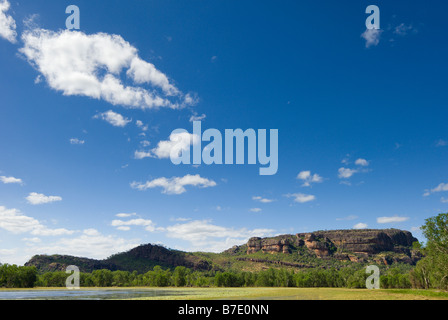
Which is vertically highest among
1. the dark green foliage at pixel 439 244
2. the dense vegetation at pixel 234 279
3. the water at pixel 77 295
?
the dark green foliage at pixel 439 244

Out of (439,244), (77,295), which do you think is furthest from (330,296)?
(77,295)

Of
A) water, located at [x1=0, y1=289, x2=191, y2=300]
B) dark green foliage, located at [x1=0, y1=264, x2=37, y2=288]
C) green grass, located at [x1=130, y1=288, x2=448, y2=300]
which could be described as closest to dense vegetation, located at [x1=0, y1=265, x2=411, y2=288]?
dark green foliage, located at [x1=0, y1=264, x2=37, y2=288]

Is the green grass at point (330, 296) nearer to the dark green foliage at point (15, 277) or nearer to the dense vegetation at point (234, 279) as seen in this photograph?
the dense vegetation at point (234, 279)

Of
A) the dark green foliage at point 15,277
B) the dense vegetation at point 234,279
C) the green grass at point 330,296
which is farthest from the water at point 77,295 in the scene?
the dense vegetation at point 234,279

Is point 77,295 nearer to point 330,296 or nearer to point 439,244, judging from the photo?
point 330,296

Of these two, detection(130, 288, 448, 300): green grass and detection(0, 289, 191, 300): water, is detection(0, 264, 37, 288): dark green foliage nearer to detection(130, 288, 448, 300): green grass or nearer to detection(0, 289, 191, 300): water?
detection(0, 289, 191, 300): water

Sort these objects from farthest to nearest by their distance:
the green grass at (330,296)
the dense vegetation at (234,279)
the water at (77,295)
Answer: the dense vegetation at (234,279) → the water at (77,295) → the green grass at (330,296)

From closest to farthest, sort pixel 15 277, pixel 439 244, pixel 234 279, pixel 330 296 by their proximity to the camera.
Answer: pixel 330 296, pixel 439 244, pixel 15 277, pixel 234 279

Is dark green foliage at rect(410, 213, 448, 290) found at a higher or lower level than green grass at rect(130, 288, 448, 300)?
higher

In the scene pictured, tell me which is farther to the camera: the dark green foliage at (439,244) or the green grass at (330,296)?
the dark green foliage at (439,244)
